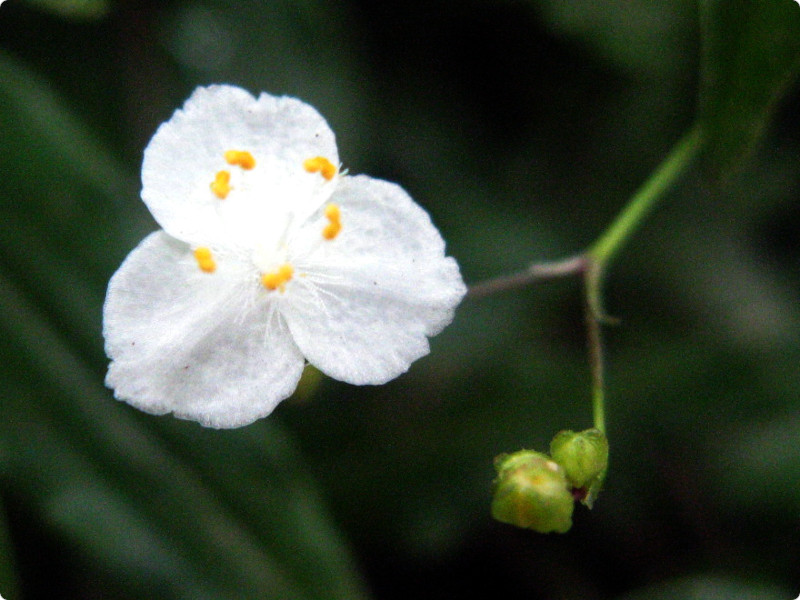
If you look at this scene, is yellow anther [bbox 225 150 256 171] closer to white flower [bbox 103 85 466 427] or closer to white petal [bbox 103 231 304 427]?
white flower [bbox 103 85 466 427]

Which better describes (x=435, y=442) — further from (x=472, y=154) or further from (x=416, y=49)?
(x=416, y=49)

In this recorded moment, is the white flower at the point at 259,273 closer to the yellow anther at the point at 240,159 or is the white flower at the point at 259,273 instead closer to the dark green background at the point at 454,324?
the yellow anther at the point at 240,159

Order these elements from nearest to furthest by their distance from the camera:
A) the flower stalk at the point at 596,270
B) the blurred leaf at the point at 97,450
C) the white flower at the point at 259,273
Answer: the white flower at the point at 259,273 → the flower stalk at the point at 596,270 → the blurred leaf at the point at 97,450

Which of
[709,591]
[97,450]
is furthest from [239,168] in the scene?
[709,591]

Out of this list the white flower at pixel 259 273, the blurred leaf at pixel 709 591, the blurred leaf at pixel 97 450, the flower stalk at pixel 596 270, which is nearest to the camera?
the white flower at pixel 259 273

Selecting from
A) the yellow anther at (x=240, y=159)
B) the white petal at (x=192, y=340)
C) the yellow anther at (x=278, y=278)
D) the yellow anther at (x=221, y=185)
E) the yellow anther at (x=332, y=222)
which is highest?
the yellow anther at (x=240, y=159)

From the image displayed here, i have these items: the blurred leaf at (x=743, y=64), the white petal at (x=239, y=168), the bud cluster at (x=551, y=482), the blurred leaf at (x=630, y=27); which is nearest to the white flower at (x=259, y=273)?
the white petal at (x=239, y=168)
